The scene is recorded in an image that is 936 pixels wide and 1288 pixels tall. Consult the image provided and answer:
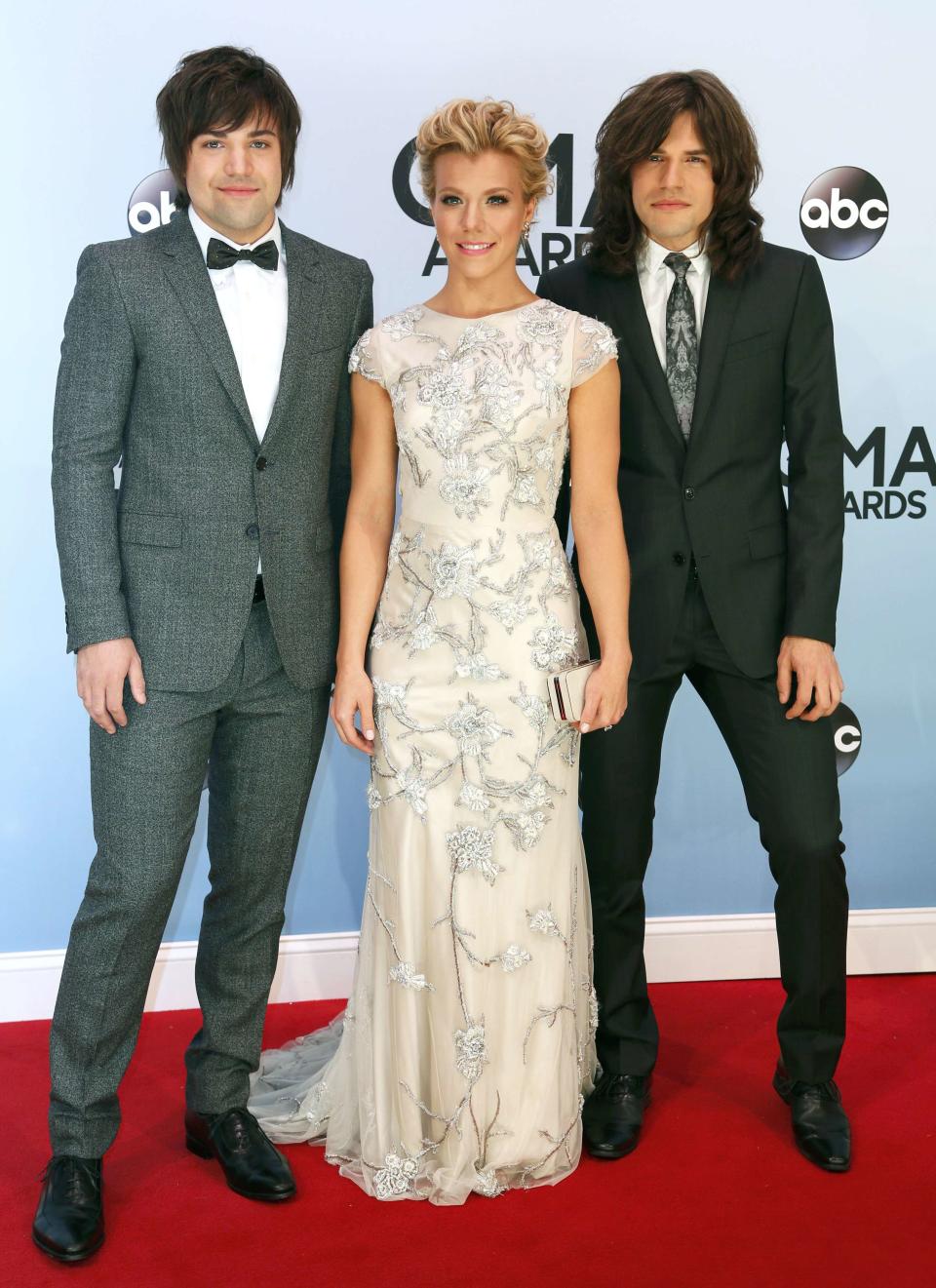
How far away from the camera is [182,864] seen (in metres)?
2.41

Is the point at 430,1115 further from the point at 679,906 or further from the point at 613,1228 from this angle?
the point at 679,906

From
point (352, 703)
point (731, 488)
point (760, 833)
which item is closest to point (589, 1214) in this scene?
point (760, 833)

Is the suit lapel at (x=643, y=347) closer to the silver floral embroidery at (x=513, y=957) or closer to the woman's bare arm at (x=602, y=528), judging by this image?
the woman's bare arm at (x=602, y=528)

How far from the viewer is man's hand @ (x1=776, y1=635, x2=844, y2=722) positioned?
2500mm

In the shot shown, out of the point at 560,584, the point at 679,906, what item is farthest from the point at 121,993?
the point at 679,906

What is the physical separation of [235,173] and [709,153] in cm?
87

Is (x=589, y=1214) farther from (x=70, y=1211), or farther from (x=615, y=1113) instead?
(x=70, y=1211)

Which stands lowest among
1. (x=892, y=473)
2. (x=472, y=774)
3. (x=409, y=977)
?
(x=409, y=977)

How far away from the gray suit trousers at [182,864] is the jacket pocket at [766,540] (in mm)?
864

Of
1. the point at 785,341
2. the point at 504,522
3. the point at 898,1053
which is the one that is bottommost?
the point at 898,1053

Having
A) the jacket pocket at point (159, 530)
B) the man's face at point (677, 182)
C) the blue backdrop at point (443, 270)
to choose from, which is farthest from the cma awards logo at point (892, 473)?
the jacket pocket at point (159, 530)

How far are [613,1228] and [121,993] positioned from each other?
0.96m

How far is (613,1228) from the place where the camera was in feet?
7.67

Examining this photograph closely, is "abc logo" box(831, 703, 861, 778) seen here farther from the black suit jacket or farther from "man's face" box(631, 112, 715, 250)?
"man's face" box(631, 112, 715, 250)
